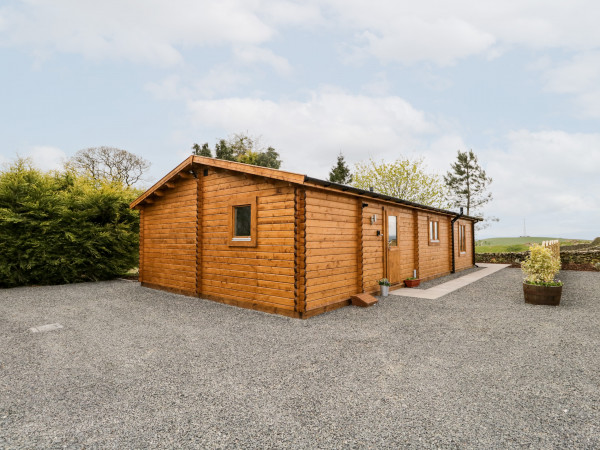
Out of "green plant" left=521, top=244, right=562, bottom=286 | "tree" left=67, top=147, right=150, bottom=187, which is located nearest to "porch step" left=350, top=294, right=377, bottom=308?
"green plant" left=521, top=244, right=562, bottom=286

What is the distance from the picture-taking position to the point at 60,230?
38.3ft

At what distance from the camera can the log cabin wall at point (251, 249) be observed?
6.88 metres

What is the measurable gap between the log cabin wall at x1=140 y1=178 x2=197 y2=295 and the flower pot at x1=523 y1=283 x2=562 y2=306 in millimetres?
9357

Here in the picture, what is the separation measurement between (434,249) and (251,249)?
30.5ft

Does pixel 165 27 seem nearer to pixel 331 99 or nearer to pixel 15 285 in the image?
pixel 15 285

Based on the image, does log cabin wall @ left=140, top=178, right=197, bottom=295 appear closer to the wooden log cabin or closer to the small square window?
the wooden log cabin

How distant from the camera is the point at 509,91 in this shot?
1354 cm

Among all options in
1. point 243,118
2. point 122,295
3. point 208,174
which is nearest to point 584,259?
point 208,174

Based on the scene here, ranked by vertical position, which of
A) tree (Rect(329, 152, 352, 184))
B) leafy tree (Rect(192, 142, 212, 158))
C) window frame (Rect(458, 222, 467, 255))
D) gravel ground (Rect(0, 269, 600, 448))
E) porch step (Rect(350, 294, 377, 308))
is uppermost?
leafy tree (Rect(192, 142, 212, 158))

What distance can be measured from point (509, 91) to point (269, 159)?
78.0ft

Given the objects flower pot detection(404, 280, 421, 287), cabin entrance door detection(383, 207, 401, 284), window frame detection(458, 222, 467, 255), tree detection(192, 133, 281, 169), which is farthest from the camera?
tree detection(192, 133, 281, 169)

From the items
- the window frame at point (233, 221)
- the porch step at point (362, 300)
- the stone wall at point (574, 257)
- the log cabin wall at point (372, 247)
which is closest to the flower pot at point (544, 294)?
the log cabin wall at point (372, 247)

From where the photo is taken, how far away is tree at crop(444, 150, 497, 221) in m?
33.1

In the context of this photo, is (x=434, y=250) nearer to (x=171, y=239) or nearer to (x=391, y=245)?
(x=391, y=245)
